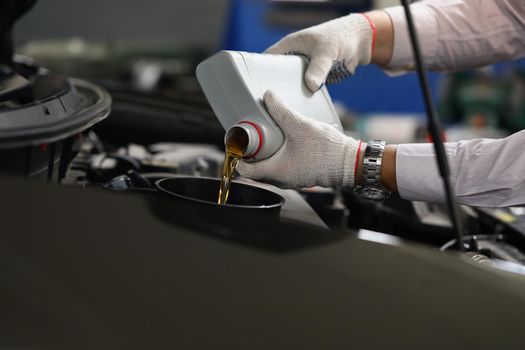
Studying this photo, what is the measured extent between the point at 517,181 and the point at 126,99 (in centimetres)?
104

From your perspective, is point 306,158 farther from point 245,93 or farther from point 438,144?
point 438,144

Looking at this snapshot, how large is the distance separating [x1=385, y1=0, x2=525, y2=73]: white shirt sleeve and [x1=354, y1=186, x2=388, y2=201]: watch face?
409 mm

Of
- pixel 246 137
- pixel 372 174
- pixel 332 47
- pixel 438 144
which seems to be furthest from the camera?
pixel 332 47

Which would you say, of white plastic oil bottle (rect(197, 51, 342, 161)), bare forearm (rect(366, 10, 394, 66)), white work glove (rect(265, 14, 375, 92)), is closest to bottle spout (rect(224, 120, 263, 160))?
white plastic oil bottle (rect(197, 51, 342, 161))

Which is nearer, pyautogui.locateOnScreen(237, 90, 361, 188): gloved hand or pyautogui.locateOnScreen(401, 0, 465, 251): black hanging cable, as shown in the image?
pyautogui.locateOnScreen(401, 0, 465, 251): black hanging cable

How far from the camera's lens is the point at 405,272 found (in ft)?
2.06

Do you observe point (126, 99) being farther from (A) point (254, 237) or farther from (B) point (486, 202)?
(A) point (254, 237)

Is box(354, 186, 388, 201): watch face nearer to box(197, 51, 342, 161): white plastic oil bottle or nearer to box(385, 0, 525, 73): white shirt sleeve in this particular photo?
box(197, 51, 342, 161): white plastic oil bottle

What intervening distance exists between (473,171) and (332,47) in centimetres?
34

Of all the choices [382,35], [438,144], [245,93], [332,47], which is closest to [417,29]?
[382,35]

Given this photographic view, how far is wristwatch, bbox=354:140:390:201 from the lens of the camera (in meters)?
1.08

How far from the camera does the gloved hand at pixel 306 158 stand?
1.04 meters

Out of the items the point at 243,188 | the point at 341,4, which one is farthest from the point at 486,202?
the point at 341,4

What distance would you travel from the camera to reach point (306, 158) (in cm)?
104
